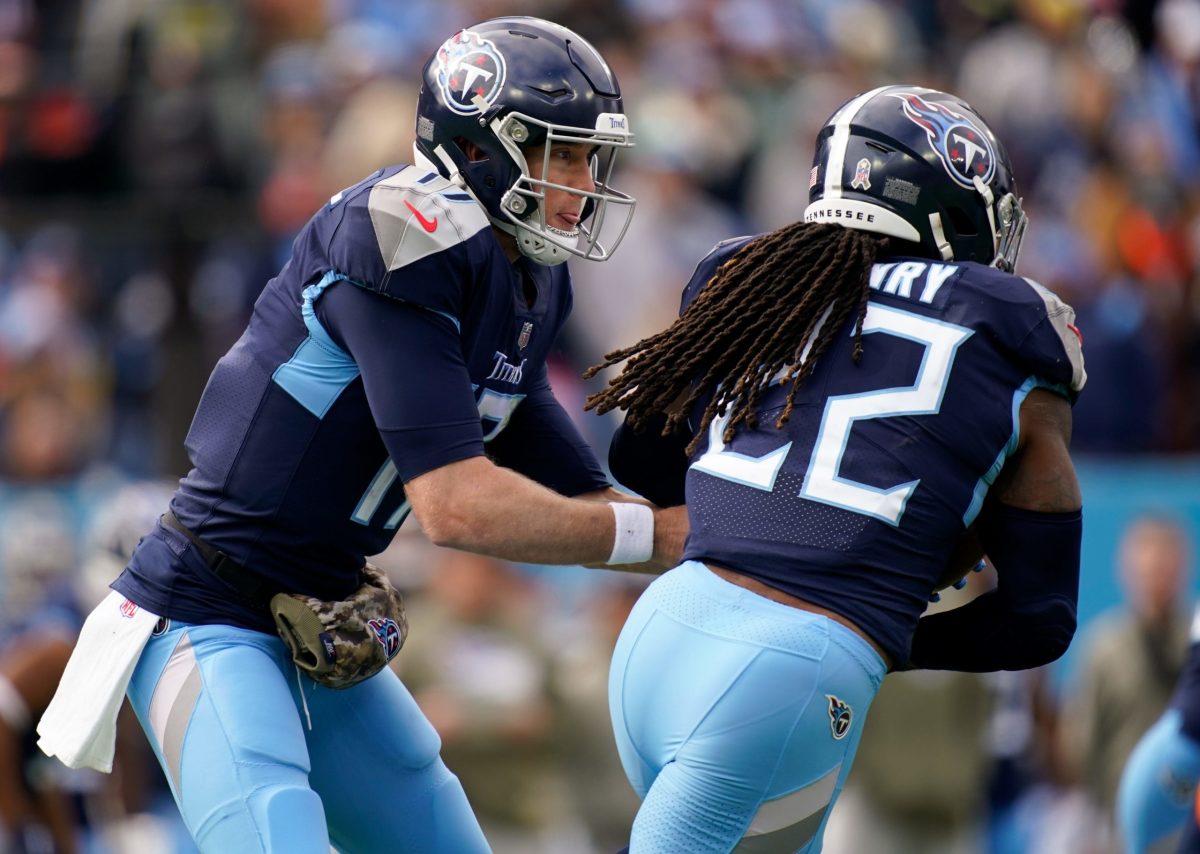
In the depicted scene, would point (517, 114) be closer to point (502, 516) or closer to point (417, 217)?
point (417, 217)

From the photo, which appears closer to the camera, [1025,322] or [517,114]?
[1025,322]

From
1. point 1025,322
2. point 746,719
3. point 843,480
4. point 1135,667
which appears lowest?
point 1135,667

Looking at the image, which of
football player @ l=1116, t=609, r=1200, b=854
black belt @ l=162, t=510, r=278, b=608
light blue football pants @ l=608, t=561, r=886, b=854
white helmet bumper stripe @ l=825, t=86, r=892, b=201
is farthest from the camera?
football player @ l=1116, t=609, r=1200, b=854

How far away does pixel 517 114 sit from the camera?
381cm

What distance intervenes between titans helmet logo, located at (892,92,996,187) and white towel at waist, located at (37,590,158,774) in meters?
1.84

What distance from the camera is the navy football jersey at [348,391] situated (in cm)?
354

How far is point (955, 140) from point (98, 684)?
2.06m

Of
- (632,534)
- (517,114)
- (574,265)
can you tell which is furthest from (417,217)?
(574,265)

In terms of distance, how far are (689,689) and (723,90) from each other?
24.5ft

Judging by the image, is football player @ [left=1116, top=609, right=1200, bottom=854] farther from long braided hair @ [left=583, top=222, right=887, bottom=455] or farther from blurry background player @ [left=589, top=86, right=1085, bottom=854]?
long braided hair @ [left=583, top=222, right=887, bottom=455]

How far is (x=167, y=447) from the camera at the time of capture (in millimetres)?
9352

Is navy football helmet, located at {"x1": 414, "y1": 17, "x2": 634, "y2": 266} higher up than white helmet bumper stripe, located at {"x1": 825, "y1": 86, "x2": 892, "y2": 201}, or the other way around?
white helmet bumper stripe, located at {"x1": 825, "y1": 86, "x2": 892, "y2": 201}

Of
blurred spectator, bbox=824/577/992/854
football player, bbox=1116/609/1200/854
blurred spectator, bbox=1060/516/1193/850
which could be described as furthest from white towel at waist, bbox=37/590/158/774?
blurred spectator, bbox=1060/516/1193/850

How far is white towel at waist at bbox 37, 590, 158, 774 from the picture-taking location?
3764mm
